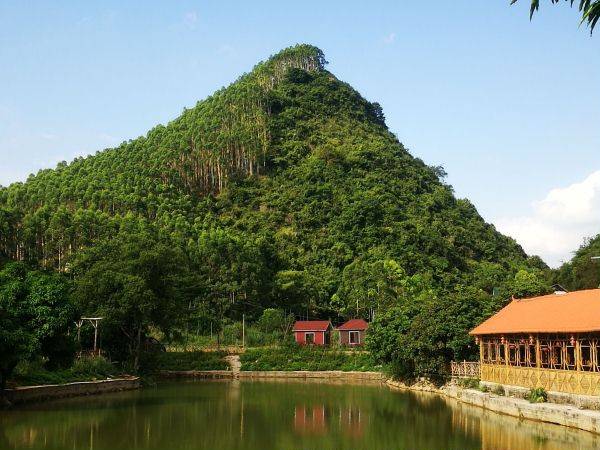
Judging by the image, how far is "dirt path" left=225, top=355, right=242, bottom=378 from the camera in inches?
1859

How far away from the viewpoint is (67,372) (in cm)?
3145

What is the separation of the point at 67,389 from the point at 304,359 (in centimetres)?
2200

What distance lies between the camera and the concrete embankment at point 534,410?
18438 mm

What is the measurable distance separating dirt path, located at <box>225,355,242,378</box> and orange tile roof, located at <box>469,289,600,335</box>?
2293 centimetres

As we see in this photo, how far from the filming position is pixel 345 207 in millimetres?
83562

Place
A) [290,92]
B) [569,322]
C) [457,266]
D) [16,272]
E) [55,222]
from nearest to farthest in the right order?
[569,322]
[16,272]
[55,222]
[457,266]
[290,92]

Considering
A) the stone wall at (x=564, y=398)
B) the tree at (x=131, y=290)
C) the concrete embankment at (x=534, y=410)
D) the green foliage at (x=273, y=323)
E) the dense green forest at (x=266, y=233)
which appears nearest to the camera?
the concrete embankment at (x=534, y=410)

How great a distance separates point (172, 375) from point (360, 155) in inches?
2338

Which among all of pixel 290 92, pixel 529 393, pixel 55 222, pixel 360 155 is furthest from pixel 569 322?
pixel 290 92

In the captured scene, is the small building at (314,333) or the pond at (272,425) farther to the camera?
the small building at (314,333)

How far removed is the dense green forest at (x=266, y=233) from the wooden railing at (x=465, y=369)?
0.69 m

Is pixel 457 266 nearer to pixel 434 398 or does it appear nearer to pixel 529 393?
pixel 434 398

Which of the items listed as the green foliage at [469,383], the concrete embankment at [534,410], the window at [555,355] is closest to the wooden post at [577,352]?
the concrete embankment at [534,410]

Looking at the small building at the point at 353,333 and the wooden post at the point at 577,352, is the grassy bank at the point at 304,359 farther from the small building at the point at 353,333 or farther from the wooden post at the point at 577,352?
the wooden post at the point at 577,352
